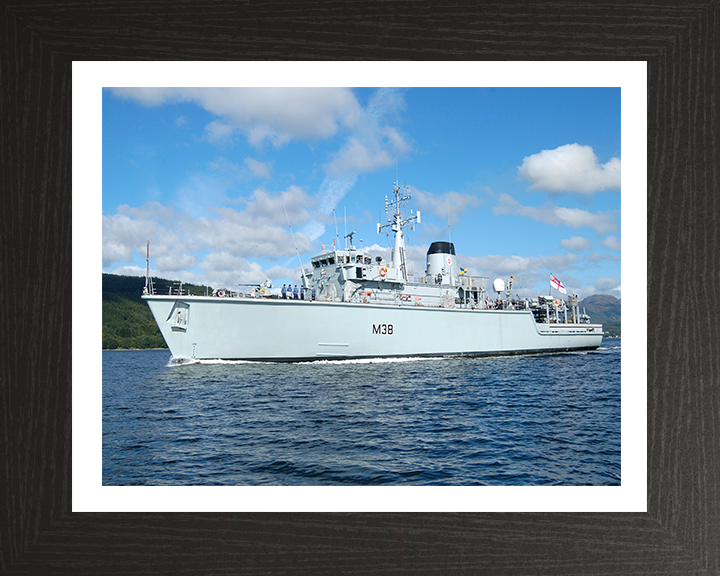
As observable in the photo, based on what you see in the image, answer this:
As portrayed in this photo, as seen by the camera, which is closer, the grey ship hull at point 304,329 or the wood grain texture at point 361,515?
the wood grain texture at point 361,515

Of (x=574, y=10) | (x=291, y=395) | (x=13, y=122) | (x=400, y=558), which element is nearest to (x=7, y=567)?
(x=400, y=558)

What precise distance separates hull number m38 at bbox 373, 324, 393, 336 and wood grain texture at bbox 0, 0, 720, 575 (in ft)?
34.8

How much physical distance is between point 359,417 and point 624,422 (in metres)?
4.90

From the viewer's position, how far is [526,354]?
58.1 feet

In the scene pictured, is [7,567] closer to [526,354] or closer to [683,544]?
[683,544]

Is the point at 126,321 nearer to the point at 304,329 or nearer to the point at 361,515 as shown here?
the point at 304,329

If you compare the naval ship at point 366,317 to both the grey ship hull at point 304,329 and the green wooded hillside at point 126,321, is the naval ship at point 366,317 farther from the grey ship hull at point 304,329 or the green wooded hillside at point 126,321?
the green wooded hillside at point 126,321

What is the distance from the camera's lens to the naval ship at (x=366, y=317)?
1187 cm

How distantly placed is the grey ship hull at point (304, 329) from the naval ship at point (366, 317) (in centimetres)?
3

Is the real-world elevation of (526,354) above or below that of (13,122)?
below

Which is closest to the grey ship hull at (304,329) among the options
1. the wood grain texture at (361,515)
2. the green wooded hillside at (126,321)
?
the wood grain texture at (361,515)

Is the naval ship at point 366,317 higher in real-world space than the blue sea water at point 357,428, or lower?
higher

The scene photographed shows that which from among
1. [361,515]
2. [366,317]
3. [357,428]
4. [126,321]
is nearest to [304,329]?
[366,317]

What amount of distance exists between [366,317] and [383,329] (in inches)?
27.0
